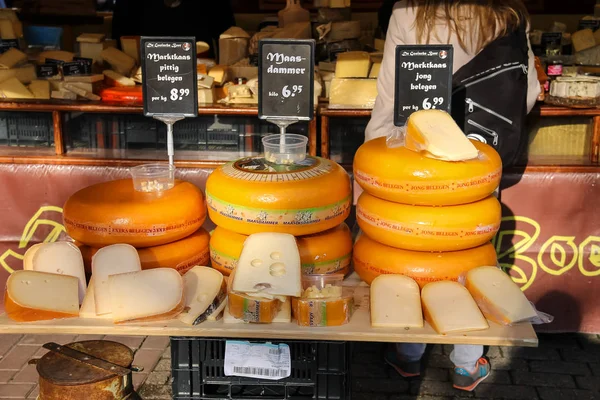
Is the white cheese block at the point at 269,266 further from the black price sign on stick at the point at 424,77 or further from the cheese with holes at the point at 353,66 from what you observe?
the cheese with holes at the point at 353,66

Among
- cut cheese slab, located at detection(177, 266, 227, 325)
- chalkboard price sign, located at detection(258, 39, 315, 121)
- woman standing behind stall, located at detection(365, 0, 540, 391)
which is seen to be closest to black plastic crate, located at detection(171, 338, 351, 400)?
cut cheese slab, located at detection(177, 266, 227, 325)

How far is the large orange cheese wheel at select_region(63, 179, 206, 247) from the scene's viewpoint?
2551 mm

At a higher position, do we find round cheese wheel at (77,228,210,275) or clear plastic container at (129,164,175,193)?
clear plastic container at (129,164,175,193)

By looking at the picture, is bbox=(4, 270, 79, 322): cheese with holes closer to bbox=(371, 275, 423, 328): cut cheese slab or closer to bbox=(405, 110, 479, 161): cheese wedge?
bbox=(371, 275, 423, 328): cut cheese slab

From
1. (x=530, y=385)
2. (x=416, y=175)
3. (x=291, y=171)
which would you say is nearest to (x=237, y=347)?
(x=291, y=171)

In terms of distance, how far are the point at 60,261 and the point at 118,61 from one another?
2.13 meters

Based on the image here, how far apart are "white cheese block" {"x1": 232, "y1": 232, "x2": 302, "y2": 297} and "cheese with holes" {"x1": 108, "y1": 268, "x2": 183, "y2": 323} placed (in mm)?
200

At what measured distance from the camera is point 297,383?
244cm

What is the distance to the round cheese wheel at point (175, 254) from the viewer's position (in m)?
2.59

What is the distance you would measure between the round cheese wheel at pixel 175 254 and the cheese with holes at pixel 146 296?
245 mm

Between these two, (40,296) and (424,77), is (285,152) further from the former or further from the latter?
(40,296)

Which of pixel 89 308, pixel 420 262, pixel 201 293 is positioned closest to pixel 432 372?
pixel 420 262

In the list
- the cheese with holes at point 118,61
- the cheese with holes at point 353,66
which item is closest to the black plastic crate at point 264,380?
the cheese with holes at point 353,66

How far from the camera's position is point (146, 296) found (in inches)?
88.8
